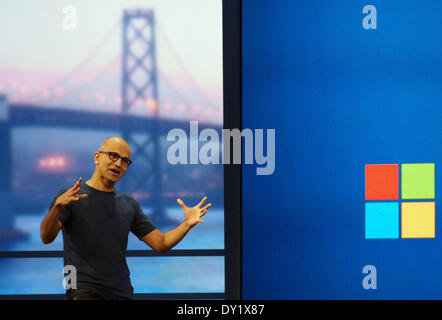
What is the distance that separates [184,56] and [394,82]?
1197 mm

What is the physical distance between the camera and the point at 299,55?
8.32ft

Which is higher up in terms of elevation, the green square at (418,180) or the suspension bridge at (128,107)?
the suspension bridge at (128,107)

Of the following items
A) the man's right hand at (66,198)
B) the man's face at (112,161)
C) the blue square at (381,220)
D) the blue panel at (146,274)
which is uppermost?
the man's face at (112,161)

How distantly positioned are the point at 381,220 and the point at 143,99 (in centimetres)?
151

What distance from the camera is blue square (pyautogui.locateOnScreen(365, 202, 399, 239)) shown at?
8.17ft

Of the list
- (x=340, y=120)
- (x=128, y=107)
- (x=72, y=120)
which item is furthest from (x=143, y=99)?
(x=340, y=120)

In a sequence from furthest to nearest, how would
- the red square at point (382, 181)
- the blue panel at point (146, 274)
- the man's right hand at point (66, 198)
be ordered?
the blue panel at point (146, 274) → the red square at point (382, 181) → the man's right hand at point (66, 198)

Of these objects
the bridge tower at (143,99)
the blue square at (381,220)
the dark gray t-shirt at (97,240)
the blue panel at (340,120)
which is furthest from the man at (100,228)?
the blue square at (381,220)

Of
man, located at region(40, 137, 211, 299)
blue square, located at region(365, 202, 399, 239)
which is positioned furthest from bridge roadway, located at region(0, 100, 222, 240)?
blue square, located at region(365, 202, 399, 239)

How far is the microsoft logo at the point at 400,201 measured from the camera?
2.49 metres

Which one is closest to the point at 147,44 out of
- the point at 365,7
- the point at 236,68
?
the point at 236,68

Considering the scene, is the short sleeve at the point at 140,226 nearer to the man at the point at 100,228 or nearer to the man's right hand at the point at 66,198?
the man at the point at 100,228

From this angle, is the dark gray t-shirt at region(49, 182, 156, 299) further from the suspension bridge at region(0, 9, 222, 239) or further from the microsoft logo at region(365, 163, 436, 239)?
the microsoft logo at region(365, 163, 436, 239)
